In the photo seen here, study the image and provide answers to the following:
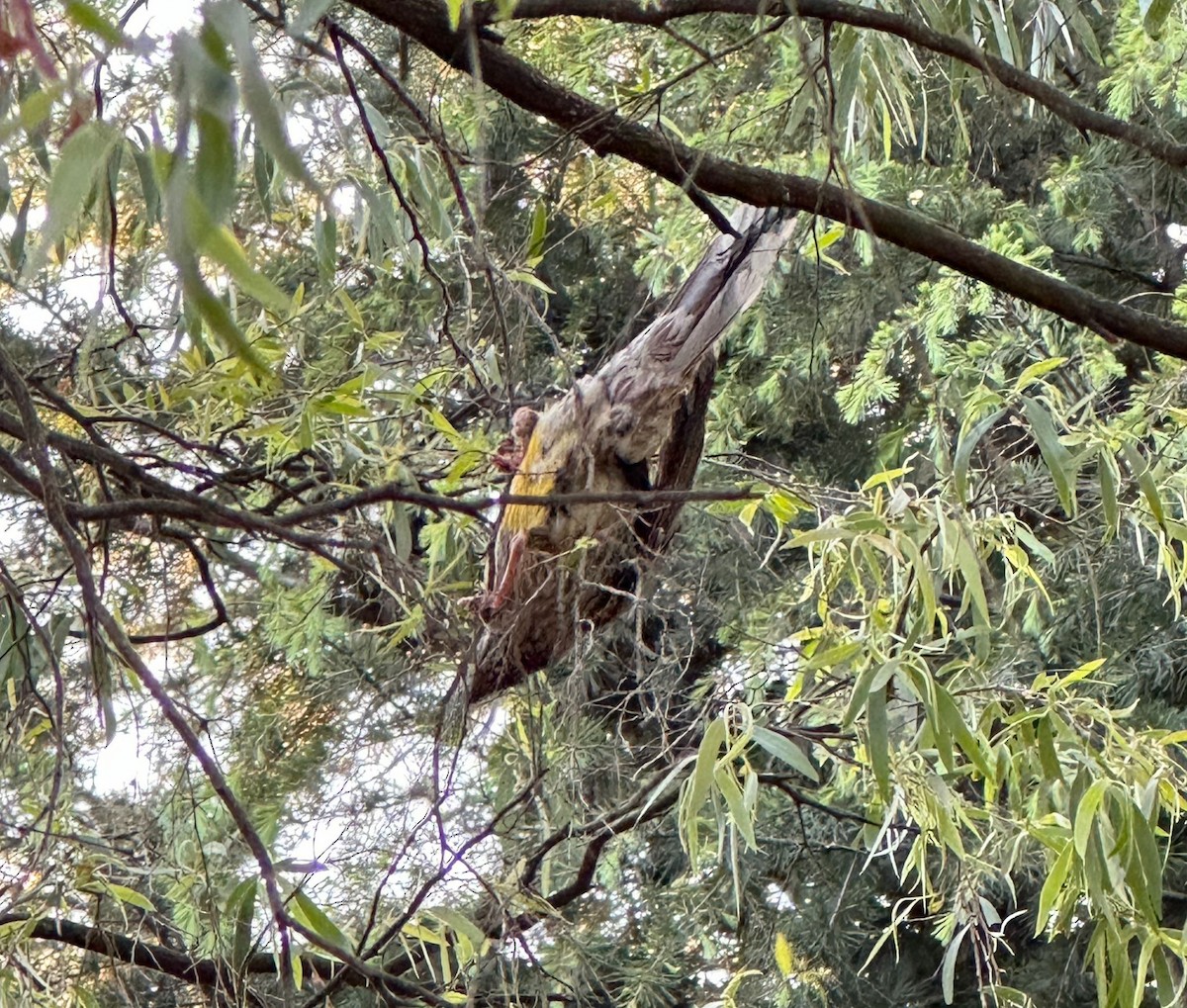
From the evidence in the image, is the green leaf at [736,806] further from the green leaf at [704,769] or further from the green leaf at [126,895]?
the green leaf at [126,895]

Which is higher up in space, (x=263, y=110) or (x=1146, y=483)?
(x=263, y=110)

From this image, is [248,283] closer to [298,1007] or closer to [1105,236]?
[298,1007]

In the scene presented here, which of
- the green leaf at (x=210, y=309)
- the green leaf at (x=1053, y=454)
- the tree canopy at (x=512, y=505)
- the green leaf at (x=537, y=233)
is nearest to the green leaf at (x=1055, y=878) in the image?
the tree canopy at (x=512, y=505)

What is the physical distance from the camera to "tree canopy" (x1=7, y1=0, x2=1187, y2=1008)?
0.85m

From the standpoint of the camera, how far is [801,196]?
905 millimetres

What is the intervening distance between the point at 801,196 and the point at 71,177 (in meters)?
0.62

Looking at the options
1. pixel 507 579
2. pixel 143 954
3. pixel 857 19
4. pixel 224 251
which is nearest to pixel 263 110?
pixel 224 251

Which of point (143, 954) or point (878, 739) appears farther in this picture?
point (143, 954)

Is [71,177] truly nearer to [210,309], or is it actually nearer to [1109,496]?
[210,309]

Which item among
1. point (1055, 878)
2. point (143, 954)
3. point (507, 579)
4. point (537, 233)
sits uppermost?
point (537, 233)

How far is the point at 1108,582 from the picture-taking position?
106 inches

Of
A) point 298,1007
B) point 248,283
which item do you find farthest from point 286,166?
point 298,1007

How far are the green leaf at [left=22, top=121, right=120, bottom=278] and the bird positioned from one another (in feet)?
2.62

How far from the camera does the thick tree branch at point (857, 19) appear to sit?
808 millimetres
